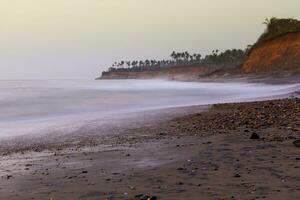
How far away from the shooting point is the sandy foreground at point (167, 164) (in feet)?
18.6

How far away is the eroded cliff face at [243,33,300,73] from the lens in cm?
5587

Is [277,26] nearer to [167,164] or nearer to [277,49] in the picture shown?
[277,49]

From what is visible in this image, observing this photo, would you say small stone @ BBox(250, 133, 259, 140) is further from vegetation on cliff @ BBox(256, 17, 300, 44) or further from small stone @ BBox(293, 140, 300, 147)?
vegetation on cliff @ BBox(256, 17, 300, 44)

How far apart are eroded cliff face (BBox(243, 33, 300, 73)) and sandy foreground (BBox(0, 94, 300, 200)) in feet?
146

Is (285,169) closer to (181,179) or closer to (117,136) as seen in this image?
(181,179)

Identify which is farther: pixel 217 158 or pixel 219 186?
pixel 217 158

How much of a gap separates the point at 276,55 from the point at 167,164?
54462mm

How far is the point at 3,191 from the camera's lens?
6.38 meters

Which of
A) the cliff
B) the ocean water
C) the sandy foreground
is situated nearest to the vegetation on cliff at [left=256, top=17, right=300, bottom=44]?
the cliff

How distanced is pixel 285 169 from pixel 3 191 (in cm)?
350

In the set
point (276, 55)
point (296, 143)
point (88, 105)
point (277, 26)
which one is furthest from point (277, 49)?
point (296, 143)

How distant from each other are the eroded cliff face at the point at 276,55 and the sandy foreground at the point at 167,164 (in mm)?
44382

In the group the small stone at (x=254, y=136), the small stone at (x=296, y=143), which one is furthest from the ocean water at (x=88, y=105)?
the small stone at (x=296, y=143)

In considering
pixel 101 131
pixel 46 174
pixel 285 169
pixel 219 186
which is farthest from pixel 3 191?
pixel 101 131
